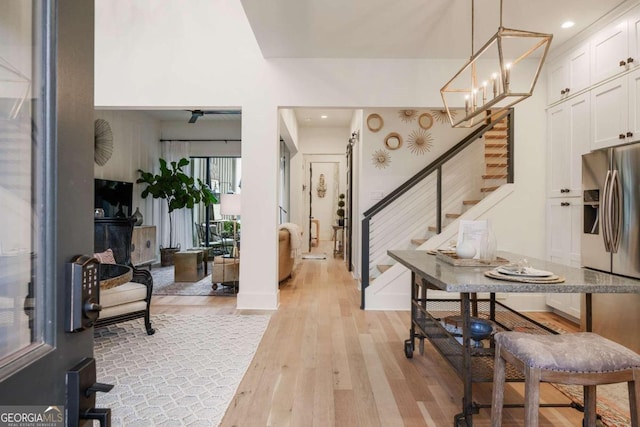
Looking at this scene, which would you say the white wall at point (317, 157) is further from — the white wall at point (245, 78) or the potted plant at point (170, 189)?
the white wall at point (245, 78)

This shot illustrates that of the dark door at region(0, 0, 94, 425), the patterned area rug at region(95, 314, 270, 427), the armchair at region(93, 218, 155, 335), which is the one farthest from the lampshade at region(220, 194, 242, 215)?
the dark door at region(0, 0, 94, 425)

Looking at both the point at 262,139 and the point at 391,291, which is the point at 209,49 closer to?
the point at 262,139

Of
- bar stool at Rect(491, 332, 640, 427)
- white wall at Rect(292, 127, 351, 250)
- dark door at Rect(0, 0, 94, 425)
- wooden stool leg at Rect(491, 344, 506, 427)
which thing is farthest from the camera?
white wall at Rect(292, 127, 351, 250)

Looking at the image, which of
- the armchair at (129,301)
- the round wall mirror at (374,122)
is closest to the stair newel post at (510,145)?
the round wall mirror at (374,122)

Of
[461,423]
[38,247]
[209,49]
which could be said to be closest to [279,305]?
[461,423]

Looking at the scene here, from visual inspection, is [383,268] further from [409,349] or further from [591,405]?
[591,405]

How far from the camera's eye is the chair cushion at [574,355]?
4.75 feet

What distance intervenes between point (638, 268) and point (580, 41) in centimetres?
230

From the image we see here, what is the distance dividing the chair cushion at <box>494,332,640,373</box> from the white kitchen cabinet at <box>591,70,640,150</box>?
7.64 ft

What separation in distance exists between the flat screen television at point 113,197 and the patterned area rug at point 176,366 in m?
3.18

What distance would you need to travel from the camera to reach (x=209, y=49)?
168 inches

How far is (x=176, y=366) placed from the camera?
2.72m

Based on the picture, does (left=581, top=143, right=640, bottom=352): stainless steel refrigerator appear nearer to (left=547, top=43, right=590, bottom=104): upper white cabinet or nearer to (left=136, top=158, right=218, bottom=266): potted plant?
(left=547, top=43, right=590, bottom=104): upper white cabinet

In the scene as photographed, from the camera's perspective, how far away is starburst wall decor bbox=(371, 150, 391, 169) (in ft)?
18.3
